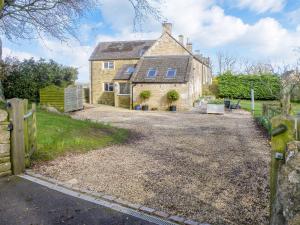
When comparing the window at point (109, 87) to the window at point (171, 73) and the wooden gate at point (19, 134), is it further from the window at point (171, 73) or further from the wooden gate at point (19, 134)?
the wooden gate at point (19, 134)

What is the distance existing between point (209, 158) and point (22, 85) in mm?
20092

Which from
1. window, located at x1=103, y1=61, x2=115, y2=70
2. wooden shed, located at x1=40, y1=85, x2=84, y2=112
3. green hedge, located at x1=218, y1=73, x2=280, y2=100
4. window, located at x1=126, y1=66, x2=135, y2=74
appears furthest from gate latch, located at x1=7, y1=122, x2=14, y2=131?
green hedge, located at x1=218, y1=73, x2=280, y2=100

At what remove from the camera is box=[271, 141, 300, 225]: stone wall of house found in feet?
7.35

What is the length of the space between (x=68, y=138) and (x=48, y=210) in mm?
5191

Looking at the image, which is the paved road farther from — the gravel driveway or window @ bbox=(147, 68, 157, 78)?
window @ bbox=(147, 68, 157, 78)

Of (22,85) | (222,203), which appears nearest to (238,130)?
(222,203)

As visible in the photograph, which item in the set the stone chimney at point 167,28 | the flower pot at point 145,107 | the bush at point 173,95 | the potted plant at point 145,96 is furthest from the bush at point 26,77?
the stone chimney at point 167,28

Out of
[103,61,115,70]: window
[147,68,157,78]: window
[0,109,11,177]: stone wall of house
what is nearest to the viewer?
[0,109,11,177]: stone wall of house

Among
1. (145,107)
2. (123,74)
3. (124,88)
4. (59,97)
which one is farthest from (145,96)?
(59,97)

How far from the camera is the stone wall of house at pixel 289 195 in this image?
224 cm

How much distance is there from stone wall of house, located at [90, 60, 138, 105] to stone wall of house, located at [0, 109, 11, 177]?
87.8 feet

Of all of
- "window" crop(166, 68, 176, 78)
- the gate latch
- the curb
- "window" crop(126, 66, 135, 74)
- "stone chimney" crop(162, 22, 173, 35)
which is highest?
"stone chimney" crop(162, 22, 173, 35)

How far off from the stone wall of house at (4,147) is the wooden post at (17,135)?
9 centimetres

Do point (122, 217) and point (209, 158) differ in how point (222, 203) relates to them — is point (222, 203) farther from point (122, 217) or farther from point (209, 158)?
point (209, 158)
